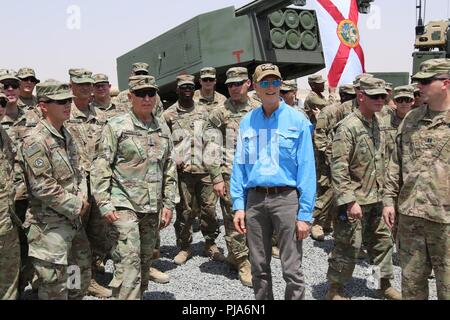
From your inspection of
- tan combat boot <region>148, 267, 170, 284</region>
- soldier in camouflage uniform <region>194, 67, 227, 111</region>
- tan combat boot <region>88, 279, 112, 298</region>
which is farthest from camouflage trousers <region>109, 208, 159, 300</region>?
soldier in camouflage uniform <region>194, 67, 227, 111</region>

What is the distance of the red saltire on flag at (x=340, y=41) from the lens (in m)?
7.75

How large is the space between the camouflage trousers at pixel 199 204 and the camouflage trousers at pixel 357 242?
202 centimetres

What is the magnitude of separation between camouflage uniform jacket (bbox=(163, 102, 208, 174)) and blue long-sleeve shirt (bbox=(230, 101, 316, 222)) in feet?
8.23

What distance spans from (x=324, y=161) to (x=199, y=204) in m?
2.33

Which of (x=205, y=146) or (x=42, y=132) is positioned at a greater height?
(x=42, y=132)

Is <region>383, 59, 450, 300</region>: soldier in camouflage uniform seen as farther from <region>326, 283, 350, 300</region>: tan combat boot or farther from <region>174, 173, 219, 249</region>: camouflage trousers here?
<region>174, 173, 219, 249</region>: camouflage trousers

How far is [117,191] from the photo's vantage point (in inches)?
167

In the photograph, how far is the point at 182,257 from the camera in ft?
20.8

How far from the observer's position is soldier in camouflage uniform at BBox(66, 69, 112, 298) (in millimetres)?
5391

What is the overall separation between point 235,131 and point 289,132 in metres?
2.00

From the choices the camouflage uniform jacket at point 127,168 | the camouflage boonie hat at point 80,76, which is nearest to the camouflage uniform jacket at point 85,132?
the camouflage boonie hat at point 80,76

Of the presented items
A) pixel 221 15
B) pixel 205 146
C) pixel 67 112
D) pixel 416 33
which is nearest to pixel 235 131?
pixel 205 146

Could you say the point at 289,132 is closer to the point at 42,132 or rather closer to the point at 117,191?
the point at 117,191

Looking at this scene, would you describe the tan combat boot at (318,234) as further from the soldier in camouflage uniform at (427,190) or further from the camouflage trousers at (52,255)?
the camouflage trousers at (52,255)
